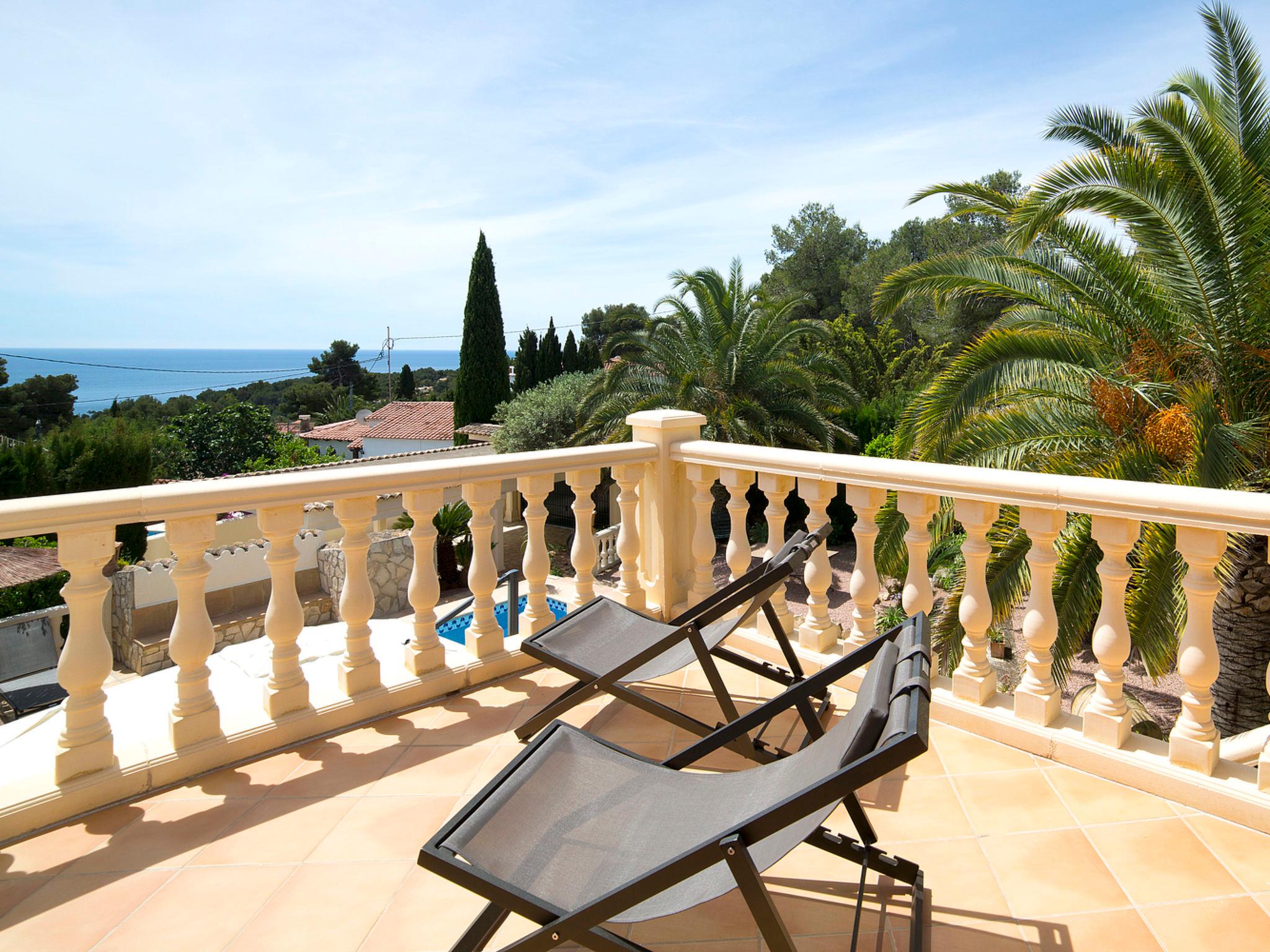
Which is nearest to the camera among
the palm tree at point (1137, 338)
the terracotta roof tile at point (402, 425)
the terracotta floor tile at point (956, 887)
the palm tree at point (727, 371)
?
the terracotta floor tile at point (956, 887)

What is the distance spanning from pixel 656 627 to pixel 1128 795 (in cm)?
163

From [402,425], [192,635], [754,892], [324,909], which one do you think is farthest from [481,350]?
[754,892]

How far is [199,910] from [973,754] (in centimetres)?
243

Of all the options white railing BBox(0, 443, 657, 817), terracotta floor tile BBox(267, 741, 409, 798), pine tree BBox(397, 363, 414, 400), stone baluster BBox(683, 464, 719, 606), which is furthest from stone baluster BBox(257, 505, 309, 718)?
pine tree BBox(397, 363, 414, 400)

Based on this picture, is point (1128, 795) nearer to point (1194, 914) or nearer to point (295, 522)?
point (1194, 914)

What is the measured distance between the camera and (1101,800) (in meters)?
2.28

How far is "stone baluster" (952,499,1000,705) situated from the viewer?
8.69 feet

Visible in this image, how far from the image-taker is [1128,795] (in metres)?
2.29

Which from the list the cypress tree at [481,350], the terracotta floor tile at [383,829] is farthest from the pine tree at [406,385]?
the terracotta floor tile at [383,829]

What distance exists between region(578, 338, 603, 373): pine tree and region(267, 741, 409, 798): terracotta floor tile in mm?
32347

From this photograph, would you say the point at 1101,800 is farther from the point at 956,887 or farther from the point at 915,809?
the point at 956,887

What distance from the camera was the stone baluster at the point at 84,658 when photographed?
2.21 m

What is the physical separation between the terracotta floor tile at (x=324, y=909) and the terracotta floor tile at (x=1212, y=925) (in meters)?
1.80

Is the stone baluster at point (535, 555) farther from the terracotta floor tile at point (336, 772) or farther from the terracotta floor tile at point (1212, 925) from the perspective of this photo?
the terracotta floor tile at point (1212, 925)
